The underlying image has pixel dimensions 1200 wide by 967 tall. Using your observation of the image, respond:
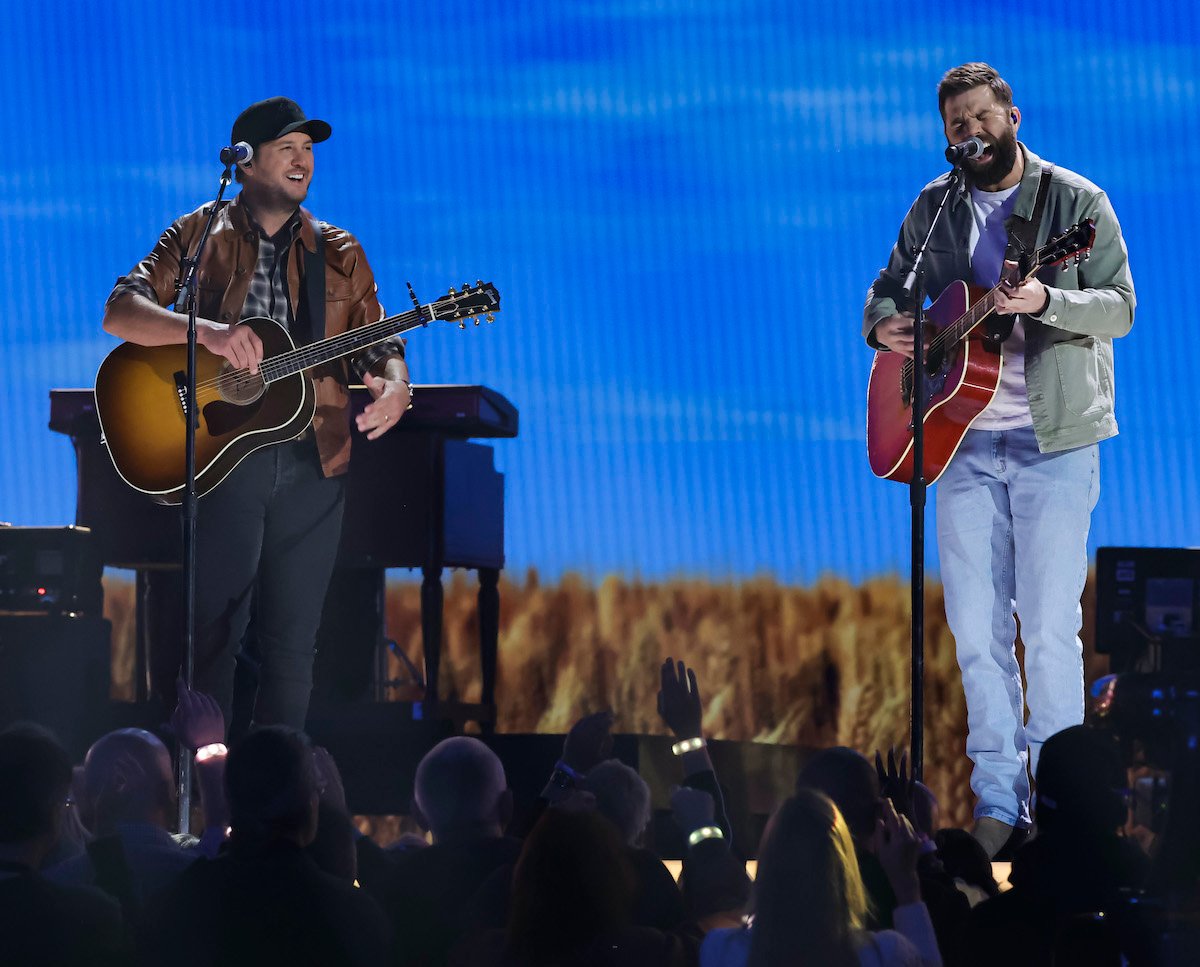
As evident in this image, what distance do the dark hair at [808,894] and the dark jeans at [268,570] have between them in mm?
2630

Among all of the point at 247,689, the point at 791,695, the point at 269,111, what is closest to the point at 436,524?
the point at 247,689

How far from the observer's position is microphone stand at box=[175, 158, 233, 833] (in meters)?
4.21

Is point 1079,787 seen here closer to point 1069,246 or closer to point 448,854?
point 448,854

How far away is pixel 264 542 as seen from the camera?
15.5 feet

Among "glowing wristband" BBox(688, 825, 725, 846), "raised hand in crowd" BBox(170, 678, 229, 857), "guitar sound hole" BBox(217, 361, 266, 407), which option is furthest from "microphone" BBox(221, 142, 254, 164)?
"glowing wristband" BBox(688, 825, 725, 846)

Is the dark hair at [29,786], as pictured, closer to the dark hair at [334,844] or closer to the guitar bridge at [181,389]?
the dark hair at [334,844]

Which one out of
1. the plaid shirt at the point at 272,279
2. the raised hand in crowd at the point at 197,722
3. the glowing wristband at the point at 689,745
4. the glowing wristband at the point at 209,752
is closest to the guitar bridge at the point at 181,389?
the plaid shirt at the point at 272,279

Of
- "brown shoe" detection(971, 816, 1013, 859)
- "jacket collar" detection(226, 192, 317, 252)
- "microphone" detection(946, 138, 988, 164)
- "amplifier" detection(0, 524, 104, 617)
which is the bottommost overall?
"brown shoe" detection(971, 816, 1013, 859)

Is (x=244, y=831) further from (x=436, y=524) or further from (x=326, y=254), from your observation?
(x=436, y=524)

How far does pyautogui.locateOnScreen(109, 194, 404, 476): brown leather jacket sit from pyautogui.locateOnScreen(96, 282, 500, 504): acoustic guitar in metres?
0.07

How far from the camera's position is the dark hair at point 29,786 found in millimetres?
2549

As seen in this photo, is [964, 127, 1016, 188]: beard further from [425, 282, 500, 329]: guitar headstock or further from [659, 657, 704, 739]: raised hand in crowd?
[659, 657, 704, 739]: raised hand in crowd

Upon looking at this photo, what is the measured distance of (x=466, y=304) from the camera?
4.96m

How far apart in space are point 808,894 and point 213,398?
117 inches
